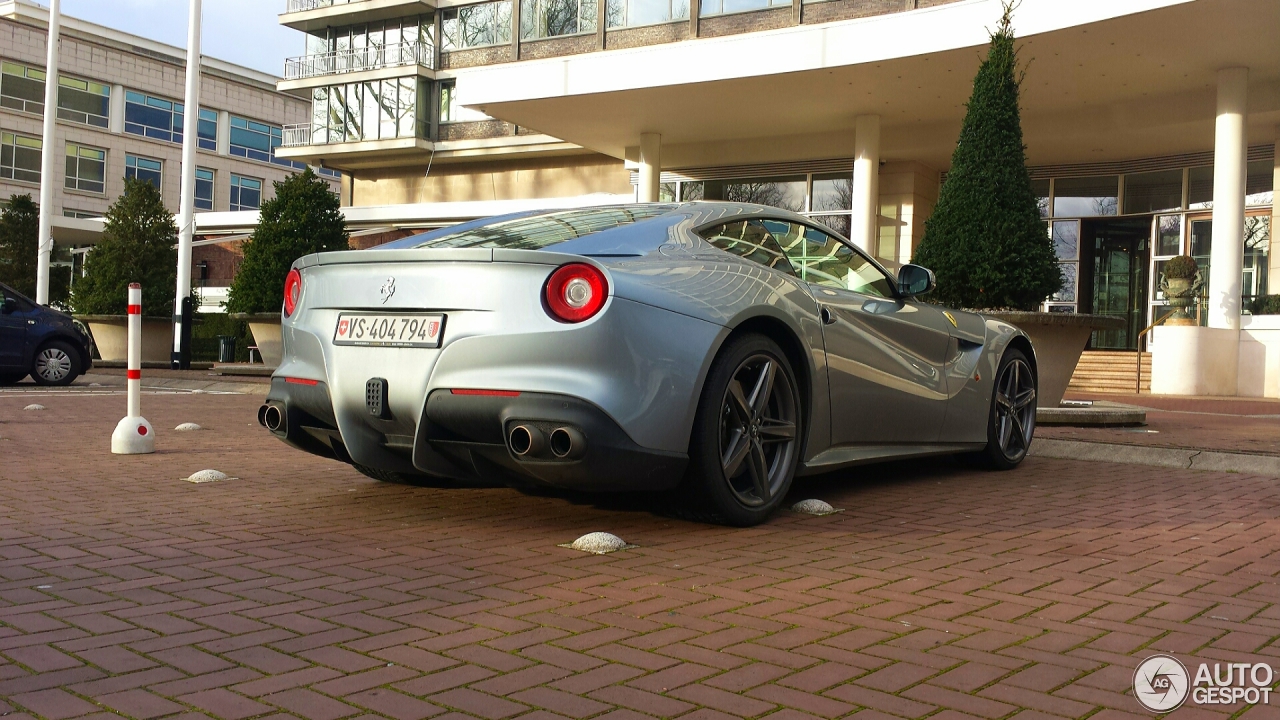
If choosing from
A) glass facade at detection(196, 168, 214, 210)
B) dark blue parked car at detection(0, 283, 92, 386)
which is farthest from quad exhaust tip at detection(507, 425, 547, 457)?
glass facade at detection(196, 168, 214, 210)

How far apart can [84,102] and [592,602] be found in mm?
63909

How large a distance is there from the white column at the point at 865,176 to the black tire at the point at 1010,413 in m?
15.4

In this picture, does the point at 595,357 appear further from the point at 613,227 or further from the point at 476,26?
the point at 476,26

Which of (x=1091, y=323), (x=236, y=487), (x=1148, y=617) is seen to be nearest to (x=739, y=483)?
(x=1148, y=617)

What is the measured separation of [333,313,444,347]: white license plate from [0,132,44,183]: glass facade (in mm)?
59375

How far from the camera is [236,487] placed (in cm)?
543

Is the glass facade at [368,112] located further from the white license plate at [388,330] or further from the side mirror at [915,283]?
the white license plate at [388,330]

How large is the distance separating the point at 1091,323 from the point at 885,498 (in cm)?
516

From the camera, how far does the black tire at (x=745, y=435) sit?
4.22 meters

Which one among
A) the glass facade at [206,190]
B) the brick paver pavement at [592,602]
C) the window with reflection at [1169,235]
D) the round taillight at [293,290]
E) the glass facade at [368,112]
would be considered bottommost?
the brick paver pavement at [592,602]

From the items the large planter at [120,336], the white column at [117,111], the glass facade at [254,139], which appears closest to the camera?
the large planter at [120,336]

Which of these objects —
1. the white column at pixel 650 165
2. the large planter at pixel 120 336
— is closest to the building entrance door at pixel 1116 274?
the white column at pixel 650 165

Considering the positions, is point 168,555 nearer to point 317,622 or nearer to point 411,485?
point 317,622

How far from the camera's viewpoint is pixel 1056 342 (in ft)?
31.5
